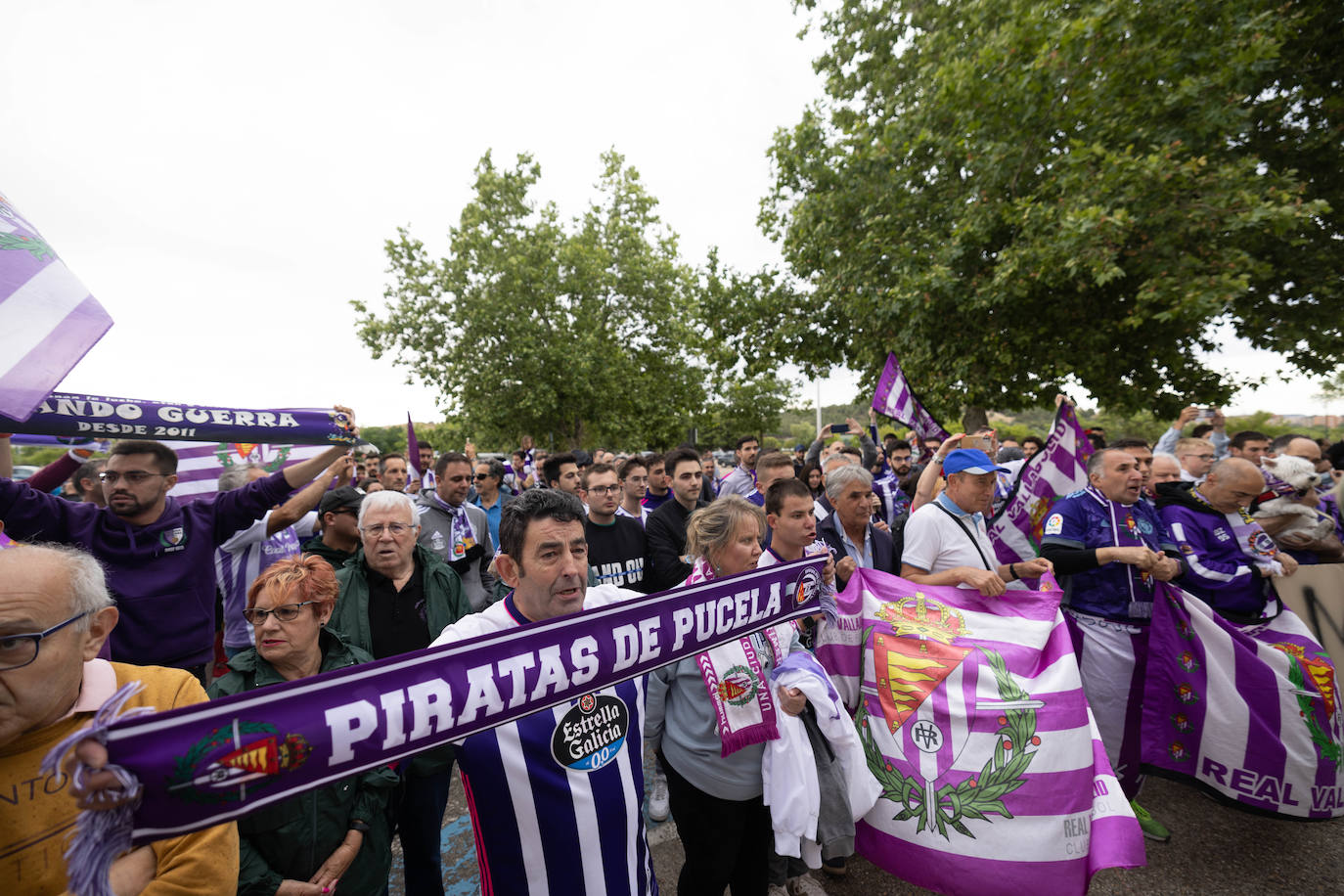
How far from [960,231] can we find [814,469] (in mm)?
6686

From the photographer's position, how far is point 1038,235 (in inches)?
351

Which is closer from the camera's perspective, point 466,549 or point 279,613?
point 279,613

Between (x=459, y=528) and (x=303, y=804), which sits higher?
(x=459, y=528)

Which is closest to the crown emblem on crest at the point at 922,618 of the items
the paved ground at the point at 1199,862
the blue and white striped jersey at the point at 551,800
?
the paved ground at the point at 1199,862

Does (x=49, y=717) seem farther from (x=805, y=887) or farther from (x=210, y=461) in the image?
(x=210, y=461)

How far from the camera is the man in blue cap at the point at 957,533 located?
3.29 metres

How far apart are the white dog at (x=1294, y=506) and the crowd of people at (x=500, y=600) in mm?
19

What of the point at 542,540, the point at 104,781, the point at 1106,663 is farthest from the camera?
the point at 1106,663

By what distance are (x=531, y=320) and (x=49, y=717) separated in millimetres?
20730

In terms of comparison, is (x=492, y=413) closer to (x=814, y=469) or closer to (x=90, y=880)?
(x=814, y=469)

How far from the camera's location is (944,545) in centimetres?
332

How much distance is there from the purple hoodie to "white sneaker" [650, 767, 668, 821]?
278 cm

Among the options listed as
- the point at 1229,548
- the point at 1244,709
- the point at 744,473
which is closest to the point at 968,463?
the point at 1229,548

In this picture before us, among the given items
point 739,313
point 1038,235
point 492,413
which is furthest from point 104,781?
point 492,413
